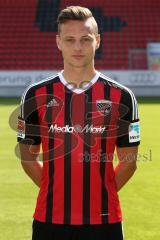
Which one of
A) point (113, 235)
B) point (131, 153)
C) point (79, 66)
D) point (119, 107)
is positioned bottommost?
point (113, 235)

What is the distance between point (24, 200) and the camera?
19.9ft

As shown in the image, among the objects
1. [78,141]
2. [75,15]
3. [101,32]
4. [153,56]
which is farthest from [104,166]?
[101,32]

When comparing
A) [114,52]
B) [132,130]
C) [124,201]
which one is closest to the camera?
[132,130]

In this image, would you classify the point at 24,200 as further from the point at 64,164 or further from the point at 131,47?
the point at 131,47

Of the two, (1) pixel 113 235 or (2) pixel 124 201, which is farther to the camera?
(2) pixel 124 201

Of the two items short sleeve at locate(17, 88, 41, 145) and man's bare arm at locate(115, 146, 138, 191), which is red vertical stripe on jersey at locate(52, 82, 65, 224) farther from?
man's bare arm at locate(115, 146, 138, 191)

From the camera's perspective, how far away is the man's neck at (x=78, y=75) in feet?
8.28

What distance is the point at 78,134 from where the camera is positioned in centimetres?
258

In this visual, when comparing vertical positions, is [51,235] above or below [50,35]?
above

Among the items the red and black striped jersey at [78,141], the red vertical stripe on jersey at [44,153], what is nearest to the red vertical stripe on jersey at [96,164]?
the red and black striped jersey at [78,141]

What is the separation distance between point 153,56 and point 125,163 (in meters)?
20.8

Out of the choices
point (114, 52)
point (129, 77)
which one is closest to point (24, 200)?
point (129, 77)

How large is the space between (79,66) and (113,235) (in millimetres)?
841

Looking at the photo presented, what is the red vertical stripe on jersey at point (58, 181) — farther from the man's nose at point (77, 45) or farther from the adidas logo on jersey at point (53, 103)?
the man's nose at point (77, 45)
